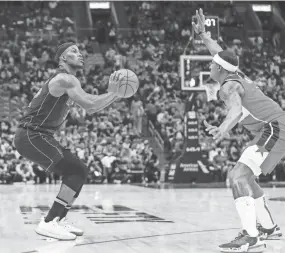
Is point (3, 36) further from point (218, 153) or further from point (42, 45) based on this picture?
point (218, 153)

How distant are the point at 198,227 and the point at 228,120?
6.95 ft

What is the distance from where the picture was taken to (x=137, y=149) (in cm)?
1938

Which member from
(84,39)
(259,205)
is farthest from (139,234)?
(84,39)

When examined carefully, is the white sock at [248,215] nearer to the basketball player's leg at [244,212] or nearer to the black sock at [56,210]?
the basketball player's leg at [244,212]

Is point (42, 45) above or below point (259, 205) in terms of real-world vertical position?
above

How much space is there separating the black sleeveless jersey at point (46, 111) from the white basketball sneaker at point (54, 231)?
0.92 meters

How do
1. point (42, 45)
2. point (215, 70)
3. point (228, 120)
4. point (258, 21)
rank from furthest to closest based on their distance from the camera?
point (258, 21) → point (42, 45) → point (215, 70) → point (228, 120)

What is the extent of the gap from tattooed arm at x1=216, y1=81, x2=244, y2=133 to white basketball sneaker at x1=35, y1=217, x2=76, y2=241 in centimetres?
189

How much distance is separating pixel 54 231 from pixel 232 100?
2.10 metres

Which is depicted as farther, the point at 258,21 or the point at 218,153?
the point at 258,21

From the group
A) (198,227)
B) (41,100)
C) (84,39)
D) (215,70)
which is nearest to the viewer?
(215,70)

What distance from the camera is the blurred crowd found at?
61.4ft

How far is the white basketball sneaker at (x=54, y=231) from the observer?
5.86 metres

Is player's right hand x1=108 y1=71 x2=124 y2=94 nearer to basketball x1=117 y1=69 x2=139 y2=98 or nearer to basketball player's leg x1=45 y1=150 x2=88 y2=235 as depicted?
basketball x1=117 y1=69 x2=139 y2=98
